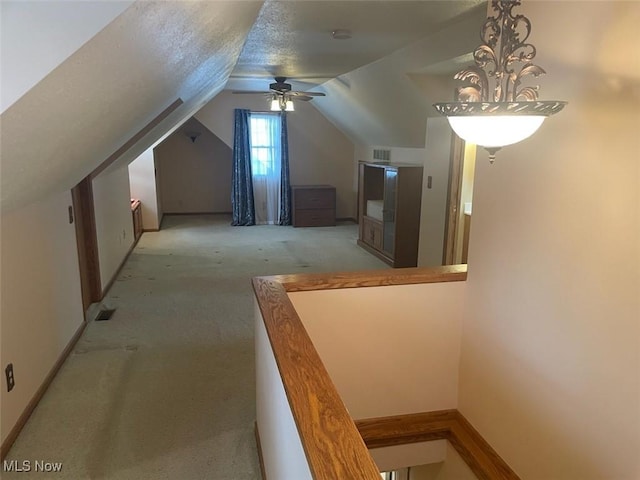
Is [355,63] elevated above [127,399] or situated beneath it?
elevated above

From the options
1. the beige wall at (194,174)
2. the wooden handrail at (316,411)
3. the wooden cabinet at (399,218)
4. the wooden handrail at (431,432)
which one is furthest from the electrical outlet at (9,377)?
the beige wall at (194,174)

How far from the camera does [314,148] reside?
807 centimetres

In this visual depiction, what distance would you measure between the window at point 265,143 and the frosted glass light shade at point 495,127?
6.59m

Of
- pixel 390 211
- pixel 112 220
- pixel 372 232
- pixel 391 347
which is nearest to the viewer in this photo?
pixel 391 347

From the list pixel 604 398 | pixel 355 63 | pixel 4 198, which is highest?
pixel 355 63

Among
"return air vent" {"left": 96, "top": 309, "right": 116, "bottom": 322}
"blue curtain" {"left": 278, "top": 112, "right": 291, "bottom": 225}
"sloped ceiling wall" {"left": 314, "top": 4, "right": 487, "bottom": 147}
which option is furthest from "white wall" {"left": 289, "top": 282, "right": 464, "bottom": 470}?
"blue curtain" {"left": 278, "top": 112, "right": 291, "bottom": 225}

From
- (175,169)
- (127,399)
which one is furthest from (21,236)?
(175,169)

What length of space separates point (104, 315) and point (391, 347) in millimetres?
2602

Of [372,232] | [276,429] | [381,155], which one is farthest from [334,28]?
[381,155]

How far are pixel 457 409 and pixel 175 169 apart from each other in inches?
280

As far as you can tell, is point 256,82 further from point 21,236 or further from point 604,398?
point 604,398

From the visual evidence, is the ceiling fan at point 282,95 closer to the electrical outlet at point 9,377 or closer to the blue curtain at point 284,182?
the blue curtain at point 284,182

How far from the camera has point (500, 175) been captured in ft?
6.51

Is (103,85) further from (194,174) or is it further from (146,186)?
(194,174)
